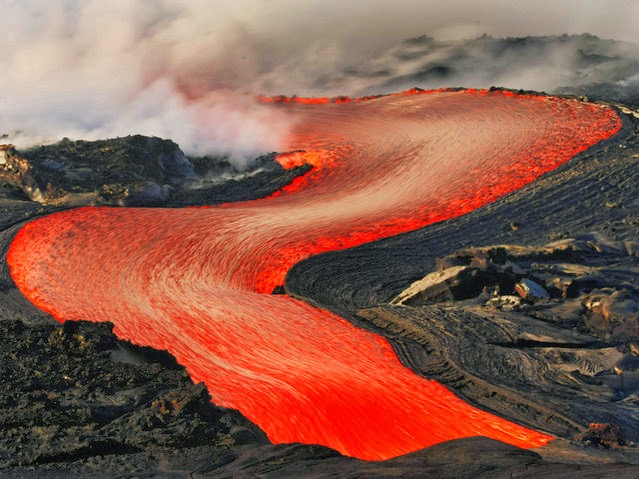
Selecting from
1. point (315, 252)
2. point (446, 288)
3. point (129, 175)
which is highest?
point (129, 175)

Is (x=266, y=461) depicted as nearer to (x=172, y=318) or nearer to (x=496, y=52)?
(x=172, y=318)

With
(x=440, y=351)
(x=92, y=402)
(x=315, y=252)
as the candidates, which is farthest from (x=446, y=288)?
(x=92, y=402)

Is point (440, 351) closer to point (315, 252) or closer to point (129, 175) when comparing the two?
point (315, 252)

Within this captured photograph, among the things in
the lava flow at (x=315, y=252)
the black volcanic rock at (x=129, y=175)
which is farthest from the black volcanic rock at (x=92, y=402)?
the black volcanic rock at (x=129, y=175)

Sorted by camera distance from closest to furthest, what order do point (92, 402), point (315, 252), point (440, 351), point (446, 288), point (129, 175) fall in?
point (92, 402) < point (440, 351) < point (446, 288) < point (315, 252) < point (129, 175)

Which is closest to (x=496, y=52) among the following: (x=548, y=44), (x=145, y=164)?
(x=548, y=44)

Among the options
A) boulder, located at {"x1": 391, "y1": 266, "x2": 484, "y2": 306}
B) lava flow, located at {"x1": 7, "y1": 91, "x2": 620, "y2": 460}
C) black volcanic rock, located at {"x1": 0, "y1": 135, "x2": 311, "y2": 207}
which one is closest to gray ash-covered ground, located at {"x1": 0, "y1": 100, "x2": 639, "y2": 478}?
boulder, located at {"x1": 391, "y1": 266, "x2": 484, "y2": 306}

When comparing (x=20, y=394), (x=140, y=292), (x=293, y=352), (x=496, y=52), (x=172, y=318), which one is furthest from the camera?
(x=496, y=52)
